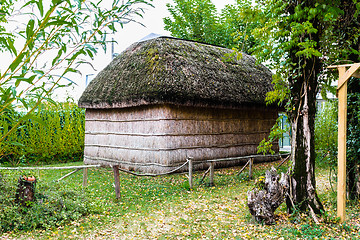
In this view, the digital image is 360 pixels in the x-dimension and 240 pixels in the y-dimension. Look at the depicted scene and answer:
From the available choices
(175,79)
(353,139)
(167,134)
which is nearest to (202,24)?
(175,79)

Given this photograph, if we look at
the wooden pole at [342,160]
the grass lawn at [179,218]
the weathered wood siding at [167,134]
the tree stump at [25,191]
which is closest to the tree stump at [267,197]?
the grass lawn at [179,218]

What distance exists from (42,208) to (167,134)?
4304mm

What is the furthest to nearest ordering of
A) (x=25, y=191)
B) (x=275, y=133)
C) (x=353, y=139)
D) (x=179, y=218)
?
(x=353, y=139)
(x=179, y=218)
(x=275, y=133)
(x=25, y=191)

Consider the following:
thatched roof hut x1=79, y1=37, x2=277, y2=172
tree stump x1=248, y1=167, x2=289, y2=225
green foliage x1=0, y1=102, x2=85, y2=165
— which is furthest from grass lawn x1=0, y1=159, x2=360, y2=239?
green foliage x1=0, y1=102, x2=85, y2=165

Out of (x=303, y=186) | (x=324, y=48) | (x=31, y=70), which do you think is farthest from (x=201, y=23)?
(x=31, y=70)

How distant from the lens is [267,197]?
193 inches

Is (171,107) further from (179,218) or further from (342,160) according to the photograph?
(342,160)

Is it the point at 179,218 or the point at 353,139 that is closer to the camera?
the point at 179,218

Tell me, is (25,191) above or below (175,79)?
below

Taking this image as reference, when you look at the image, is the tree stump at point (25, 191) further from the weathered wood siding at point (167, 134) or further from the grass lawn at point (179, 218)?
the weathered wood siding at point (167, 134)

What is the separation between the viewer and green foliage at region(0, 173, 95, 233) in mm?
4535

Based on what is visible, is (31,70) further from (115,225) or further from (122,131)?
(122,131)

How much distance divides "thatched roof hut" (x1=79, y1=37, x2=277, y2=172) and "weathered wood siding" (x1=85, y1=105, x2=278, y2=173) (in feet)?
0.09

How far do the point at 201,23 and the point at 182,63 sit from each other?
9225mm
